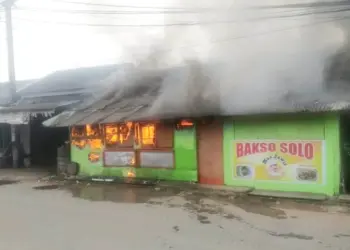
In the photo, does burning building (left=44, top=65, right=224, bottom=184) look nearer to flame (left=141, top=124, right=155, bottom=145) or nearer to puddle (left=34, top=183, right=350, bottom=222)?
flame (left=141, top=124, right=155, bottom=145)

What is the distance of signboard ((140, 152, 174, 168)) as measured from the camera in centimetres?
1166

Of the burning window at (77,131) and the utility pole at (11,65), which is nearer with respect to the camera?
the burning window at (77,131)

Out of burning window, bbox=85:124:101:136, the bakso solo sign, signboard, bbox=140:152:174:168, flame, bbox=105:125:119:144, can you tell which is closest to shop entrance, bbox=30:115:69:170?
burning window, bbox=85:124:101:136

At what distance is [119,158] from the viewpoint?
1280 cm

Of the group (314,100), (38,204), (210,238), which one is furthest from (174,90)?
(210,238)

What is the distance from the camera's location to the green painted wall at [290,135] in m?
9.00

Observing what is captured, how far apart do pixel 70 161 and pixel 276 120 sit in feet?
26.6

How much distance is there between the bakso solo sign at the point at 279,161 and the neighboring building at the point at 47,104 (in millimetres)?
7994

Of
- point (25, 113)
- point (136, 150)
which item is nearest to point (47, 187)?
point (136, 150)

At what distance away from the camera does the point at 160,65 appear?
15.2 m

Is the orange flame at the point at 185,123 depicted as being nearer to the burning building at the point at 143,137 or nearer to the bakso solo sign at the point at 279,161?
the burning building at the point at 143,137

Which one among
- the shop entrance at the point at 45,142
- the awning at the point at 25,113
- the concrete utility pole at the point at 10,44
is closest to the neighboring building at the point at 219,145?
the awning at the point at 25,113

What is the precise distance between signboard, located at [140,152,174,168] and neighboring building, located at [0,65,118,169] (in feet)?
16.1

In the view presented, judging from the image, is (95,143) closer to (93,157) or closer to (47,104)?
(93,157)
